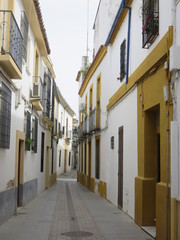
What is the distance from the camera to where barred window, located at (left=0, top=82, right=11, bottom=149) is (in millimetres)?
8172

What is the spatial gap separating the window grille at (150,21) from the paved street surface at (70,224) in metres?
4.10

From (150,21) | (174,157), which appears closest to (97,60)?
(150,21)

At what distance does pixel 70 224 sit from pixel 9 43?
4.48 m

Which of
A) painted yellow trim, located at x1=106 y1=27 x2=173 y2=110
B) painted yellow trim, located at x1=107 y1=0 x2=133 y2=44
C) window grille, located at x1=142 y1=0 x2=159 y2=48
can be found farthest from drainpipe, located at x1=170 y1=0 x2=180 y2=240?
painted yellow trim, located at x1=107 y1=0 x2=133 y2=44

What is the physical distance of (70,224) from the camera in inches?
356

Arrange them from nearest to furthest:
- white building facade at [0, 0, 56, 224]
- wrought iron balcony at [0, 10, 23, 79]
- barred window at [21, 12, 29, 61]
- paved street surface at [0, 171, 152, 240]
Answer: paved street surface at [0, 171, 152, 240]
wrought iron balcony at [0, 10, 23, 79]
white building facade at [0, 0, 56, 224]
barred window at [21, 12, 29, 61]

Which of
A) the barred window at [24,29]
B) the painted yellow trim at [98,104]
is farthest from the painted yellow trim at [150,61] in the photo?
the painted yellow trim at [98,104]

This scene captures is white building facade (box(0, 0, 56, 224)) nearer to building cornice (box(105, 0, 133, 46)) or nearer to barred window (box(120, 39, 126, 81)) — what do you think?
building cornice (box(105, 0, 133, 46))

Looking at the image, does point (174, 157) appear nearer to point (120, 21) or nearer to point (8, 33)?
point (8, 33)

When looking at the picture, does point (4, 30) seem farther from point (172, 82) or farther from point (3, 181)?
point (172, 82)

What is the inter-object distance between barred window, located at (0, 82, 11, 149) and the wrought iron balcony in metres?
0.40

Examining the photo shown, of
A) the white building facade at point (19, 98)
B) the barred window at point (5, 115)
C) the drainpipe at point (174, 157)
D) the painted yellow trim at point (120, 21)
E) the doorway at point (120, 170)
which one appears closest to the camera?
the drainpipe at point (174, 157)

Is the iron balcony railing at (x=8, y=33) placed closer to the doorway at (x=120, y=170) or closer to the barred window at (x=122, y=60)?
the barred window at (x=122, y=60)

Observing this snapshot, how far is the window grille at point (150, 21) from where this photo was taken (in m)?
7.62
